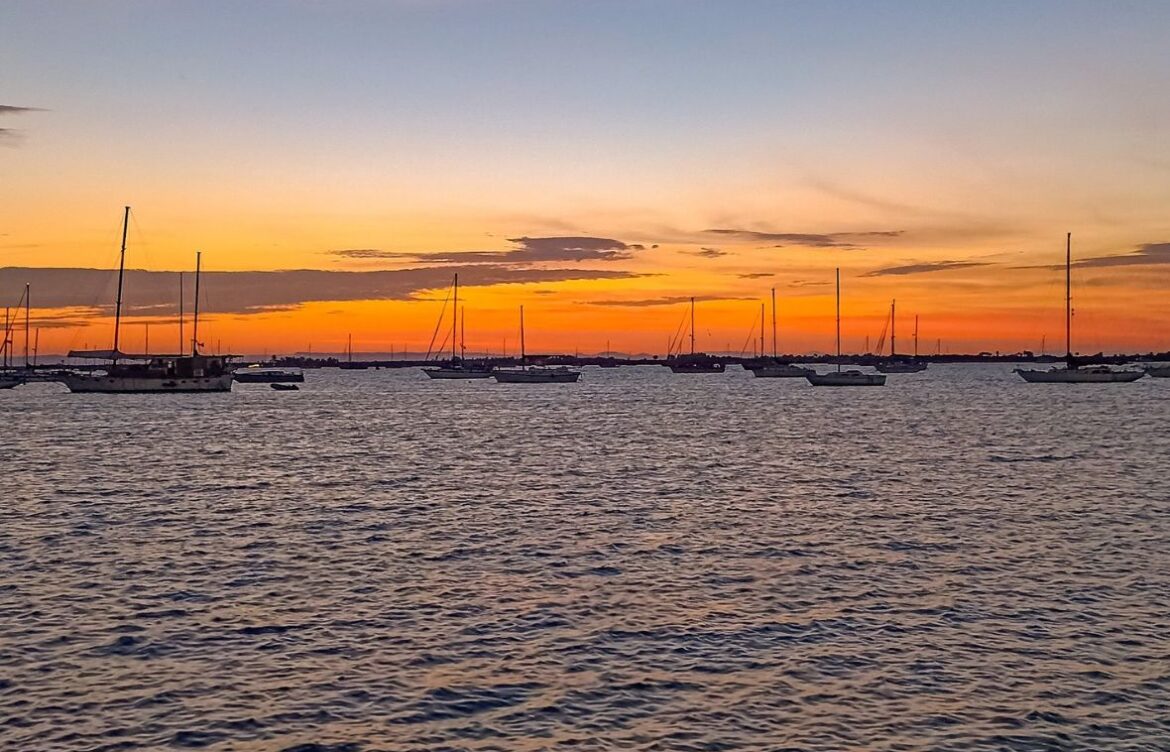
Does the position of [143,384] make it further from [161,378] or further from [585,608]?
[585,608]

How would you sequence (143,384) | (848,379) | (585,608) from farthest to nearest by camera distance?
(848,379) → (143,384) → (585,608)

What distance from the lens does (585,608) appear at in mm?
25016

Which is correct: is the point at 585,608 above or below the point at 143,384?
below

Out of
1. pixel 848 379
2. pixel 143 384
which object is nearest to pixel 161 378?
pixel 143 384

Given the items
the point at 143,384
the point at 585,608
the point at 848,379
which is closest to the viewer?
the point at 585,608

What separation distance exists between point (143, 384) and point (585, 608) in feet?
441

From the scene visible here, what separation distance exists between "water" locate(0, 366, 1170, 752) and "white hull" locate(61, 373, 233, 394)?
91.9 metres

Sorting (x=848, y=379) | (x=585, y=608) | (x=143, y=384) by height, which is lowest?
(x=585, y=608)

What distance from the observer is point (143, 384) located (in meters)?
145

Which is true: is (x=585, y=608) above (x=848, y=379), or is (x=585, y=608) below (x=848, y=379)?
below

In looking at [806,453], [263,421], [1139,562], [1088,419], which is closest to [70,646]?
[1139,562]

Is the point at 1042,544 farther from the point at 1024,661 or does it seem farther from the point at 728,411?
the point at 728,411

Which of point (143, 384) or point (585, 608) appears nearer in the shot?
point (585, 608)

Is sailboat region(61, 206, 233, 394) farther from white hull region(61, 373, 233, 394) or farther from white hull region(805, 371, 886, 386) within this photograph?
white hull region(805, 371, 886, 386)
